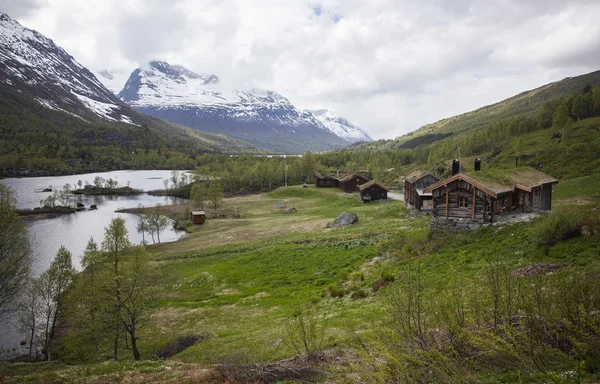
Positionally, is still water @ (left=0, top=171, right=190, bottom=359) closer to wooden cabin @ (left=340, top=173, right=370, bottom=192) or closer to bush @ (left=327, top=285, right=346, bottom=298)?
bush @ (left=327, top=285, right=346, bottom=298)

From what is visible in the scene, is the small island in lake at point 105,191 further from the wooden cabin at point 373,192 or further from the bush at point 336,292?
the bush at point 336,292

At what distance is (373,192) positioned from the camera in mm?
84750

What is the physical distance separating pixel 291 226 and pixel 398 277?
41.8m

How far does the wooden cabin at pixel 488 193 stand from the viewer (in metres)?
32.7

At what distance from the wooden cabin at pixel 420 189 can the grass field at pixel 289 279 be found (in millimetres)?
3346

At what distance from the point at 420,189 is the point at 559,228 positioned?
116ft

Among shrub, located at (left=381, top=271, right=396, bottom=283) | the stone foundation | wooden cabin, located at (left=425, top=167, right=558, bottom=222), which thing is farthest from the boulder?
shrub, located at (left=381, top=271, right=396, bottom=283)

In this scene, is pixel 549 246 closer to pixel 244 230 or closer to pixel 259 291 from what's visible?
pixel 259 291

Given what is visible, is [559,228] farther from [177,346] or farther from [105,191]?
[105,191]

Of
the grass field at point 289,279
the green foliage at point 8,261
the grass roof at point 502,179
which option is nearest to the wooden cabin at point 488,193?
the grass roof at point 502,179

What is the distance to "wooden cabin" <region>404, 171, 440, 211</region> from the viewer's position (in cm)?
5572

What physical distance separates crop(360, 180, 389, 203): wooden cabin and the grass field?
21615 millimetres

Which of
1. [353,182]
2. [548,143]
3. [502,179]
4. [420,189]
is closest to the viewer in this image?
[502,179]

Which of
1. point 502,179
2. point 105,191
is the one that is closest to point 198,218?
point 502,179
